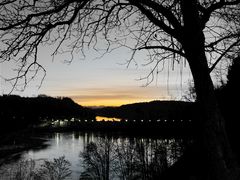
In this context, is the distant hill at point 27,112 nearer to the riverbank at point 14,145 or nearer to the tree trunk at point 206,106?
the riverbank at point 14,145

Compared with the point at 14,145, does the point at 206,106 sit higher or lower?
higher

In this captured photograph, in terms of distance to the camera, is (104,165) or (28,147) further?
(28,147)

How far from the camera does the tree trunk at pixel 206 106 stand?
17.4 ft

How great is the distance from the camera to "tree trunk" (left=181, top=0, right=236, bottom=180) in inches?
209

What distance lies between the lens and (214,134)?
17.5ft

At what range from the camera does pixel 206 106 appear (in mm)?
5383

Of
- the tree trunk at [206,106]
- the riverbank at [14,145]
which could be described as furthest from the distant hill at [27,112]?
the tree trunk at [206,106]

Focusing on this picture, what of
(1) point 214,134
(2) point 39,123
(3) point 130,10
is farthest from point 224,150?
(2) point 39,123

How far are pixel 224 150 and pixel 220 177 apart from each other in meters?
0.40

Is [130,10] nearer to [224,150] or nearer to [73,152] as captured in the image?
[224,150]

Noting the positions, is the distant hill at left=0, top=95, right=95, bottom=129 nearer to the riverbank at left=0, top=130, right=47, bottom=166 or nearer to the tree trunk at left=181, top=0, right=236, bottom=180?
the riverbank at left=0, top=130, right=47, bottom=166

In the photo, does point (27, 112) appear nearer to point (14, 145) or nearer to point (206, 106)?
point (14, 145)

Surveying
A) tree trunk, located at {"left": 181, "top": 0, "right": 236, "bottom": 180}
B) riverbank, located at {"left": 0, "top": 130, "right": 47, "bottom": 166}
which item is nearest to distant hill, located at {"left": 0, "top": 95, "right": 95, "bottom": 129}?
riverbank, located at {"left": 0, "top": 130, "right": 47, "bottom": 166}

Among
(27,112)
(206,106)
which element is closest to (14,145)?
(27,112)
